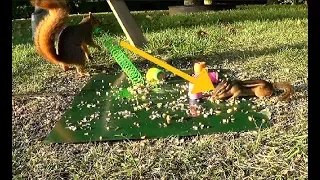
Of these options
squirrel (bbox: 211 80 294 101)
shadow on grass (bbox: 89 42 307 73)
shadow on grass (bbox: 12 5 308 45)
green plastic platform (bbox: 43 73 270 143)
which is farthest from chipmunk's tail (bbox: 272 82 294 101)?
shadow on grass (bbox: 12 5 308 45)

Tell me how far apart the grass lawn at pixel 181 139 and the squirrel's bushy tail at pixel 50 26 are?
0.29m

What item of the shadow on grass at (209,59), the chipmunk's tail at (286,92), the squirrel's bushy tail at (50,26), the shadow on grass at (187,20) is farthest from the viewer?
the shadow on grass at (187,20)

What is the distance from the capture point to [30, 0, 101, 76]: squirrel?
3249mm

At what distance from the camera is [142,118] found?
255 centimetres

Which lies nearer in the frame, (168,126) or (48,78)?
(168,126)

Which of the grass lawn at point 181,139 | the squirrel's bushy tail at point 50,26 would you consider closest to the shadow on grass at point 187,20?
the grass lawn at point 181,139

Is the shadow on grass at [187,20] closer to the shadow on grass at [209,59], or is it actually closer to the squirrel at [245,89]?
the shadow on grass at [209,59]

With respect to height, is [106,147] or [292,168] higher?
[106,147]

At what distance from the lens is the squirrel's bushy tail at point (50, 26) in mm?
3240

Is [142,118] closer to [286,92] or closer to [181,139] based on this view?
[181,139]
